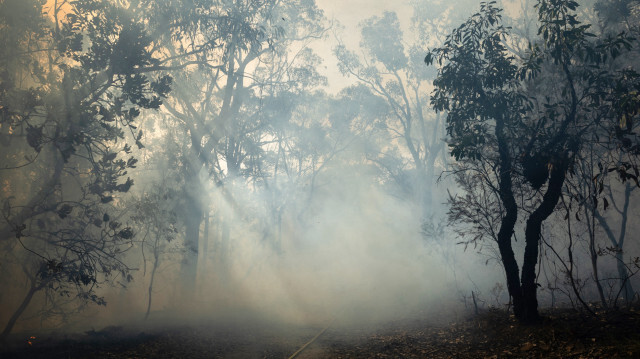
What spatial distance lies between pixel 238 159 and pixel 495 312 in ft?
63.8

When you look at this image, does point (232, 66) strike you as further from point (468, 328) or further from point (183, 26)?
point (468, 328)

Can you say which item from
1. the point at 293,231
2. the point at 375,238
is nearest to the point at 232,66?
the point at 293,231

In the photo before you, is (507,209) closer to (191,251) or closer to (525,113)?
(525,113)

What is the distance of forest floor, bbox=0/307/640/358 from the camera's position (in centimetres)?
661

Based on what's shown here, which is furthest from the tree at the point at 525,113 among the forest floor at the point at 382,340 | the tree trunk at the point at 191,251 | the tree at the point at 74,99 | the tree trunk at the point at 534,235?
the tree trunk at the point at 191,251

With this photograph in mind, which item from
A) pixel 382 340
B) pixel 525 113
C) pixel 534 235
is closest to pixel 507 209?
pixel 534 235

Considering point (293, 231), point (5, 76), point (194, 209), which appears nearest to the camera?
point (5, 76)

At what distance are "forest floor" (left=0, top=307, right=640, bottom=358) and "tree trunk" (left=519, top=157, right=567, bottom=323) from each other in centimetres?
35

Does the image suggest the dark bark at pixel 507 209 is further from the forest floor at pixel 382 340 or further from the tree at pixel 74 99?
the tree at pixel 74 99

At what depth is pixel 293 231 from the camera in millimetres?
43031

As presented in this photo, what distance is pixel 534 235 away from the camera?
848 cm

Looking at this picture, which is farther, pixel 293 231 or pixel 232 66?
pixel 293 231

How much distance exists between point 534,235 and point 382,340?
17.7ft

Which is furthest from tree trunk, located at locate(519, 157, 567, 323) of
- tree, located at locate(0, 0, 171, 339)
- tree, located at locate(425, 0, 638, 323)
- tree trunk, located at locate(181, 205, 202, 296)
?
tree trunk, located at locate(181, 205, 202, 296)
